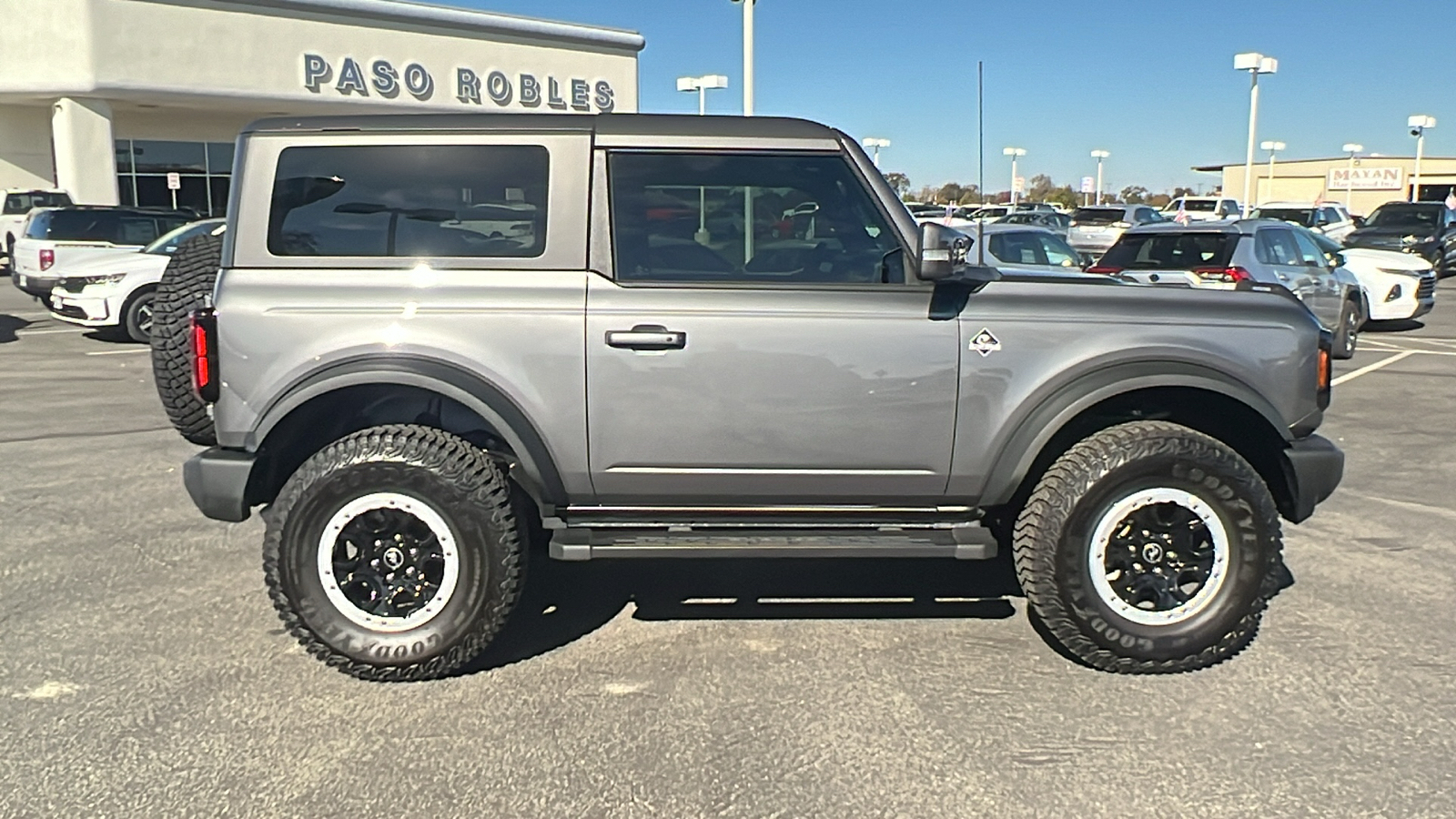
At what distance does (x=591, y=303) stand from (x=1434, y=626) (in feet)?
12.0

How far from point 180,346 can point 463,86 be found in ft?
98.9

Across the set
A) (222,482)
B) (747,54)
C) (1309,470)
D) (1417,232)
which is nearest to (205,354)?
(222,482)

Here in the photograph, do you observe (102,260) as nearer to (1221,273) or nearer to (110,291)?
(110,291)

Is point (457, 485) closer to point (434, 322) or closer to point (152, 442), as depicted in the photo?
point (434, 322)

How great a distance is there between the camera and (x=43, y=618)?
472 centimetres

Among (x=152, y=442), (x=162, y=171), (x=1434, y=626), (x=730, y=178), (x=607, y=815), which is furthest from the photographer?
(x=162, y=171)

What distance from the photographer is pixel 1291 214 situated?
29.4 meters

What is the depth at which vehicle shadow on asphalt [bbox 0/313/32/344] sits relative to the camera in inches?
568

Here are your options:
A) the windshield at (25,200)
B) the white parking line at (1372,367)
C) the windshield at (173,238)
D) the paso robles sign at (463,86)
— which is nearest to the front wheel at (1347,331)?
the white parking line at (1372,367)

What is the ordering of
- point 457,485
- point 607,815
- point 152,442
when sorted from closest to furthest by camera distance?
point 607,815
point 457,485
point 152,442

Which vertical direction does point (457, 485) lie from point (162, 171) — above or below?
below

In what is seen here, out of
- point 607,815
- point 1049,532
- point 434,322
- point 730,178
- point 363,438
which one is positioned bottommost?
point 607,815

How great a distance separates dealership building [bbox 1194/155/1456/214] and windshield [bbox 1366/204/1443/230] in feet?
108

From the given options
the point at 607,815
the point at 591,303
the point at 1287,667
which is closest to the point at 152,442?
the point at 591,303
